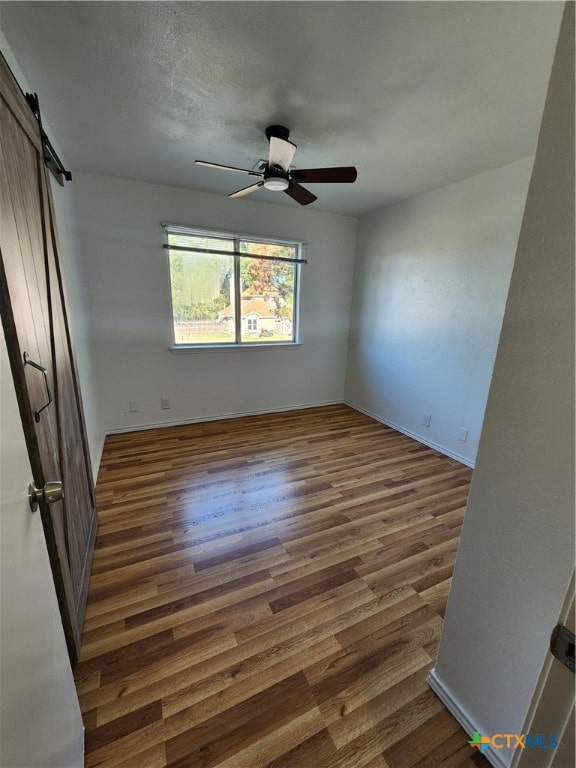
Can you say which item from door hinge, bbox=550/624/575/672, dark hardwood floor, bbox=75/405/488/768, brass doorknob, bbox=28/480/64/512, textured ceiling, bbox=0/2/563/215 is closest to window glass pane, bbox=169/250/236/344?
textured ceiling, bbox=0/2/563/215

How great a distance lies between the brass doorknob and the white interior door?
23mm

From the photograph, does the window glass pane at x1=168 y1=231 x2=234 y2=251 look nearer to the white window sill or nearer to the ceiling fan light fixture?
the white window sill

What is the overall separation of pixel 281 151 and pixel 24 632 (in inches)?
94.6

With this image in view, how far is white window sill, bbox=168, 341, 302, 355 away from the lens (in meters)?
3.46

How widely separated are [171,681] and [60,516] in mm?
784

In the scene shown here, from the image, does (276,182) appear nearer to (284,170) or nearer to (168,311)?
(284,170)

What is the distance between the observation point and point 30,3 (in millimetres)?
1193

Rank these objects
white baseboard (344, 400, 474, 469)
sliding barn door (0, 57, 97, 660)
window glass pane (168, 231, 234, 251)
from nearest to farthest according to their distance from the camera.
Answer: sliding barn door (0, 57, 97, 660) → white baseboard (344, 400, 474, 469) → window glass pane (168, 231, 234, 251)

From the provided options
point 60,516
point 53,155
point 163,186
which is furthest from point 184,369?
point 60,516

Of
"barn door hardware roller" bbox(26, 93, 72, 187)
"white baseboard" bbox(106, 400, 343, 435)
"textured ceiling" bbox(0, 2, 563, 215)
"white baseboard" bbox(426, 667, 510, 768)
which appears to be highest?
"textured ceiling" bbox(0, 2, 563, 215)

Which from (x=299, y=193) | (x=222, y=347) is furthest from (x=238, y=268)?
(x=299, y=193)

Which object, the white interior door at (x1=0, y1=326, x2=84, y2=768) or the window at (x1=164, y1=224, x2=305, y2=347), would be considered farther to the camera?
the window at (x1=164, y1=224, x2=305, y2=347)

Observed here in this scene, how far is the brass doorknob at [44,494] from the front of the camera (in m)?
0.74

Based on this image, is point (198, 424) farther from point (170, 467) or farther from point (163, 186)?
point (163, 186)
